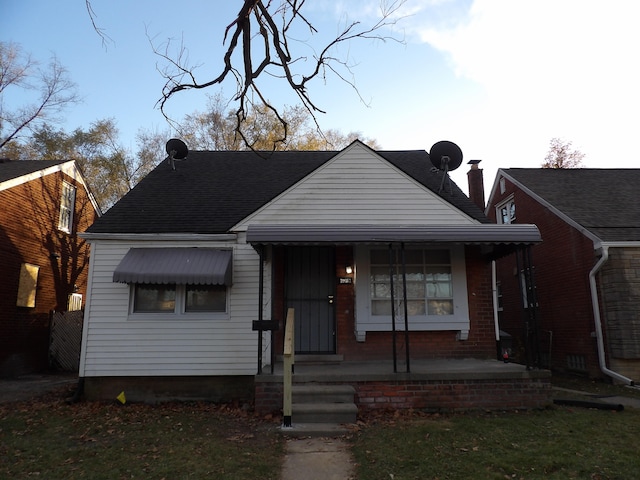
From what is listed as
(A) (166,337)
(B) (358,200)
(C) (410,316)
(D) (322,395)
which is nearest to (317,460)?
(D) (322,395)

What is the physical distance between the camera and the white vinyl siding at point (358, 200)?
881cm

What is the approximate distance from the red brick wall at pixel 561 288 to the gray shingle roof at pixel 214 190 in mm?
3868

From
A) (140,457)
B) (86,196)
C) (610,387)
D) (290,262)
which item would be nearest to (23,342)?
(86,196)

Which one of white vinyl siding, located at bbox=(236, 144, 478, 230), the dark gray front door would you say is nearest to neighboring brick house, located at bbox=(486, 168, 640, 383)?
white vinyl siding, located at bbox=(236, 144, 478, 230)

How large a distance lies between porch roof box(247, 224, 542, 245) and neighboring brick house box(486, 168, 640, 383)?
58.7 inches

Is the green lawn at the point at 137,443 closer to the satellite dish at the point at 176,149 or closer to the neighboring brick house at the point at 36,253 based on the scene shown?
the neighboring brick house at the point at 36,253

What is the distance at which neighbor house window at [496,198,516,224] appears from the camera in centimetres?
1586

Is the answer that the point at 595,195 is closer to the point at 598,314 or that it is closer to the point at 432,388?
the point at 598,314

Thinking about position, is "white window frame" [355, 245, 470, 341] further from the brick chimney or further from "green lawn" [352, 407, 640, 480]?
the brick chimney

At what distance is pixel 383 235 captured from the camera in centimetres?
737

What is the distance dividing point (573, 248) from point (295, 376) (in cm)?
897

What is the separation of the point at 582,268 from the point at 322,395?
848 centimetres

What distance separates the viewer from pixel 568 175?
1501 centimetres

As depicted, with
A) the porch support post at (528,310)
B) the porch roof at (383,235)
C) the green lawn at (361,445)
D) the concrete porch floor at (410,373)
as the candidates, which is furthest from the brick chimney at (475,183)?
the green lawn at (361,445)
